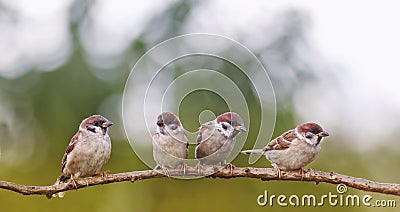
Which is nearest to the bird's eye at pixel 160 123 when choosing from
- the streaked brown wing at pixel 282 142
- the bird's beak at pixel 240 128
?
the bird's beak at pixel 240 128

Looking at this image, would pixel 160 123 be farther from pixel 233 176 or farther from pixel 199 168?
pixel 233 176

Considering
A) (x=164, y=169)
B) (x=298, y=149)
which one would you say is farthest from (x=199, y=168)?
(x=298, y=149)

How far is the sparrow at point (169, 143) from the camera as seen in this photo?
256 cm

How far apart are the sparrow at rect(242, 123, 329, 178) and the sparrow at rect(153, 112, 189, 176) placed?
25 cm

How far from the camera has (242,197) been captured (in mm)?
5793

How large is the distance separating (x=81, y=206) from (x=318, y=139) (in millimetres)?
3313

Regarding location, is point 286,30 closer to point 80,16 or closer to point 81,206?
point 80,16

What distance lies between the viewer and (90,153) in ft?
8.95

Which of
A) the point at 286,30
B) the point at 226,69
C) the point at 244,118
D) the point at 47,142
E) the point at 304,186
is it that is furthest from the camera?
the point at 286,30

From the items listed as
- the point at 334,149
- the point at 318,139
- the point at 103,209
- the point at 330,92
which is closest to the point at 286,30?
the point at 330,92

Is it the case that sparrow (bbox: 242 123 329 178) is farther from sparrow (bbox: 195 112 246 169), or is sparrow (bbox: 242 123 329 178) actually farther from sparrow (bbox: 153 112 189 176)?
sparrow (bbox: 153 112 189 176)

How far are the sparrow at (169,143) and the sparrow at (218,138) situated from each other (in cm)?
7

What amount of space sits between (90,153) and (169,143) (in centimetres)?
33

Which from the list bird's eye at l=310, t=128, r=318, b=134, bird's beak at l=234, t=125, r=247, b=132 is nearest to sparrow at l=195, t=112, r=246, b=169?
bird's beak at l=234, t=125, r=247, b=132
